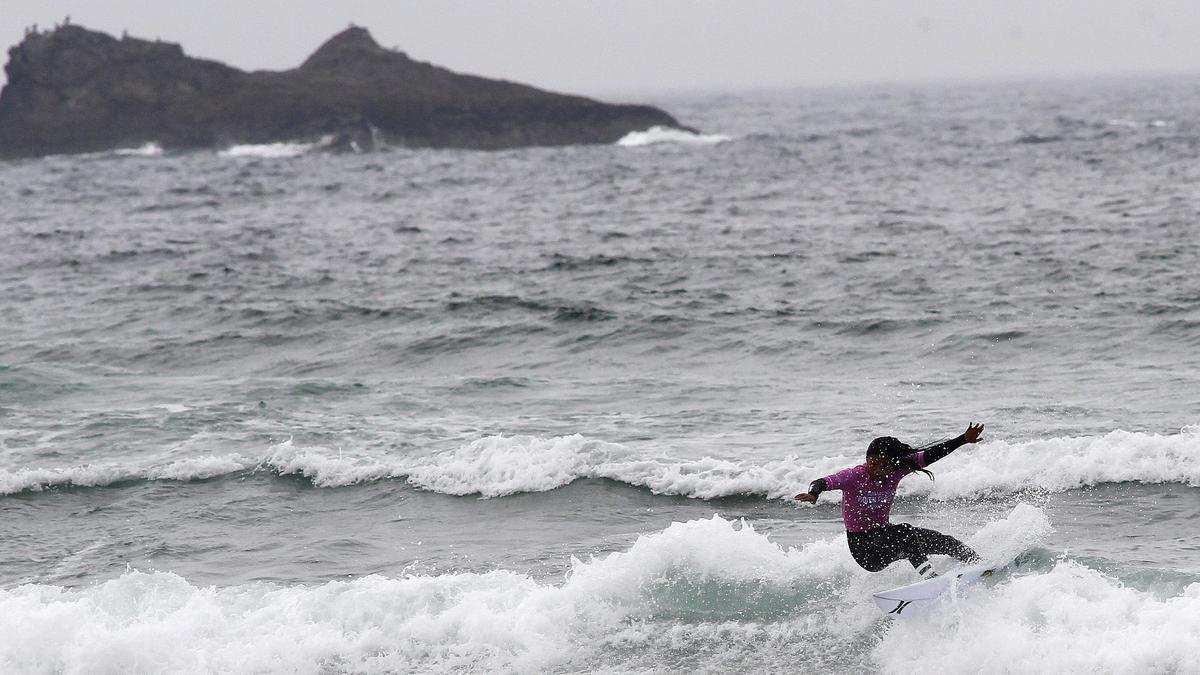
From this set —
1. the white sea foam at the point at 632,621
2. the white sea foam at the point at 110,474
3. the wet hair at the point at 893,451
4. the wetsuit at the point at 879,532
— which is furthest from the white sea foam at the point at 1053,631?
the white sea foam at the point at 110,474

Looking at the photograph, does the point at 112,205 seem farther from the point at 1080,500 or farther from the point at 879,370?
the point at 1080,500

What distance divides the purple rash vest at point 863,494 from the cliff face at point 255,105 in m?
85.0

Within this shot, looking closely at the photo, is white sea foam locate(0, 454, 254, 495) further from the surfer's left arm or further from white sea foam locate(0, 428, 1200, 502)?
the surfer's left arm

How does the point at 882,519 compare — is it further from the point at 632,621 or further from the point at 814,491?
the point at 632,621

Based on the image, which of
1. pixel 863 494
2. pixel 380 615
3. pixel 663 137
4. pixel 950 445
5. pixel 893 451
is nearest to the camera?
pixel 950 445

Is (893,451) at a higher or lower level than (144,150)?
lower

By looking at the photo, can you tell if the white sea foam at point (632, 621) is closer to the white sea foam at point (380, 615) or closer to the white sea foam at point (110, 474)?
the white sea foam at point (380, 615)

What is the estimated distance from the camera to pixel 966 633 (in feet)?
35.9

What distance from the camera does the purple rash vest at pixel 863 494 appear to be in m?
11.2

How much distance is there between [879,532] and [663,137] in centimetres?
8398

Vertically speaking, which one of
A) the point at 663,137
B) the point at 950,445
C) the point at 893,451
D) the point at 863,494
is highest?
the point at 663,137

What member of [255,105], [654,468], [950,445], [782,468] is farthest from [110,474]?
[255,105]

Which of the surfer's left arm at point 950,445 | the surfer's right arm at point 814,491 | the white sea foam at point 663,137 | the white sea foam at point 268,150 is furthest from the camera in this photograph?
the white sea foam at point 268,150

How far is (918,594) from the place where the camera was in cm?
1095
